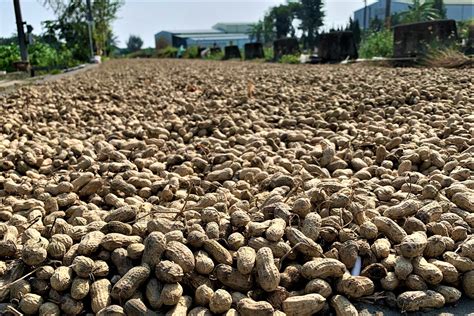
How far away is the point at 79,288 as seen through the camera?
1647 millimetres

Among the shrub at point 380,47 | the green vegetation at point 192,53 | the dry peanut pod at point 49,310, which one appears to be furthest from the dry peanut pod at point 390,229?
the green vegetation at point 192,53

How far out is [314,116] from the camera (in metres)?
4.48

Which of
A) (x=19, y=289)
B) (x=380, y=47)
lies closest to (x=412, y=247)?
(x=19, y=289)

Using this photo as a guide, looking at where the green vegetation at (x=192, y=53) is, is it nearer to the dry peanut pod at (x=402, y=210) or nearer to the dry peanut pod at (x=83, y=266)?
the dry peanut pod at (x=402, y=210)

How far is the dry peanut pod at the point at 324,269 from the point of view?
1692mm

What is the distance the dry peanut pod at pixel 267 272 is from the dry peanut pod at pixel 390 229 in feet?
1.68

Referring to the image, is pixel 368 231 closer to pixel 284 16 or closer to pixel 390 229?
pixel 390 229

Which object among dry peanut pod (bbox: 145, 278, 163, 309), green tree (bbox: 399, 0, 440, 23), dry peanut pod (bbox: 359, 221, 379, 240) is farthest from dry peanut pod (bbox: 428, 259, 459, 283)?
green tree (bbox: 399, 0, 440, 23)

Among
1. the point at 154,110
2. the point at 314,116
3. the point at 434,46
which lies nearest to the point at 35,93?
the point at 154,110

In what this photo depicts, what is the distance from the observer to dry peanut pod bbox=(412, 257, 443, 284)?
5.59 feet

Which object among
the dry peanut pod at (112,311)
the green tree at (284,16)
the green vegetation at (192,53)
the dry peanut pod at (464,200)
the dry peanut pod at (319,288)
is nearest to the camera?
the dry peanut pod at (112,311)

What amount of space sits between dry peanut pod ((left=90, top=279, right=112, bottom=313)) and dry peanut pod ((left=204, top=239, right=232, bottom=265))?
1.21 feet

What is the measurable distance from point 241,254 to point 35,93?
5.84m

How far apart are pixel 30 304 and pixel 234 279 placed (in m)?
0.69
